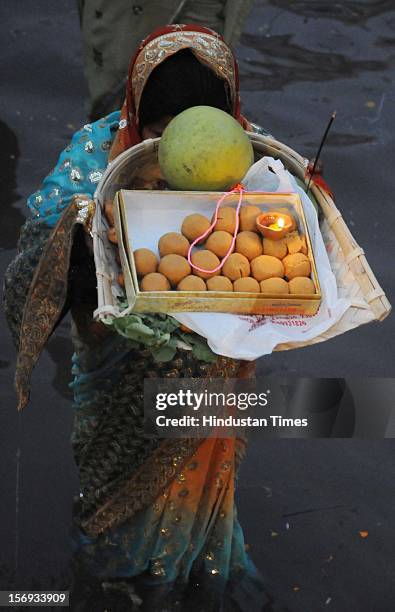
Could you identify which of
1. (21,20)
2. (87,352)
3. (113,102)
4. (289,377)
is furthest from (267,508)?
(21,20)

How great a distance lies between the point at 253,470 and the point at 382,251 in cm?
164

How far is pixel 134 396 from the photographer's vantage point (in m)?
3.39

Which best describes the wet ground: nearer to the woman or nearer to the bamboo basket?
the woman

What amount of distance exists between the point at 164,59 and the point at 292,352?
2.16 metres

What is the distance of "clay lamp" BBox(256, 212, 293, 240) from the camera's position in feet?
9.47

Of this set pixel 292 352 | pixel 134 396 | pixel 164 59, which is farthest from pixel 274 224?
pixel 292 352

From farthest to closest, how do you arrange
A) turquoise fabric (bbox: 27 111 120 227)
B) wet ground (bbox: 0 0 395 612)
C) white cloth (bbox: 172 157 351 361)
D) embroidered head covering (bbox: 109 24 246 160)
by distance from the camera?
wet ground (bbox: 0 0 395 612) < turquoise fabric (bbox: 27 111 120 227) < embroidered head covering (bbox: 109 24 246 160) < white cloth (bbox: 172 157 351 361)

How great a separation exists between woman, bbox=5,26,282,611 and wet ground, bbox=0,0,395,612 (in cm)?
24

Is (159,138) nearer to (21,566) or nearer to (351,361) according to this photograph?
(21,566)

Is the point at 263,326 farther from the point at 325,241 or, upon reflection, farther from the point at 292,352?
the point at 292,352

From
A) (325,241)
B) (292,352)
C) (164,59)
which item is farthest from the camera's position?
(292,352)

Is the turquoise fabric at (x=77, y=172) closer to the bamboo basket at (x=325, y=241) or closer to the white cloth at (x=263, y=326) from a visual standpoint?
the bamboo basket at (x=325, y=241)

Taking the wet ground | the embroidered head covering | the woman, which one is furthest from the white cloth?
the wet ground

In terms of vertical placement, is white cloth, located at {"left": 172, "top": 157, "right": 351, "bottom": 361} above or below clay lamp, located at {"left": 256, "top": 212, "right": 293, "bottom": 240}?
below
